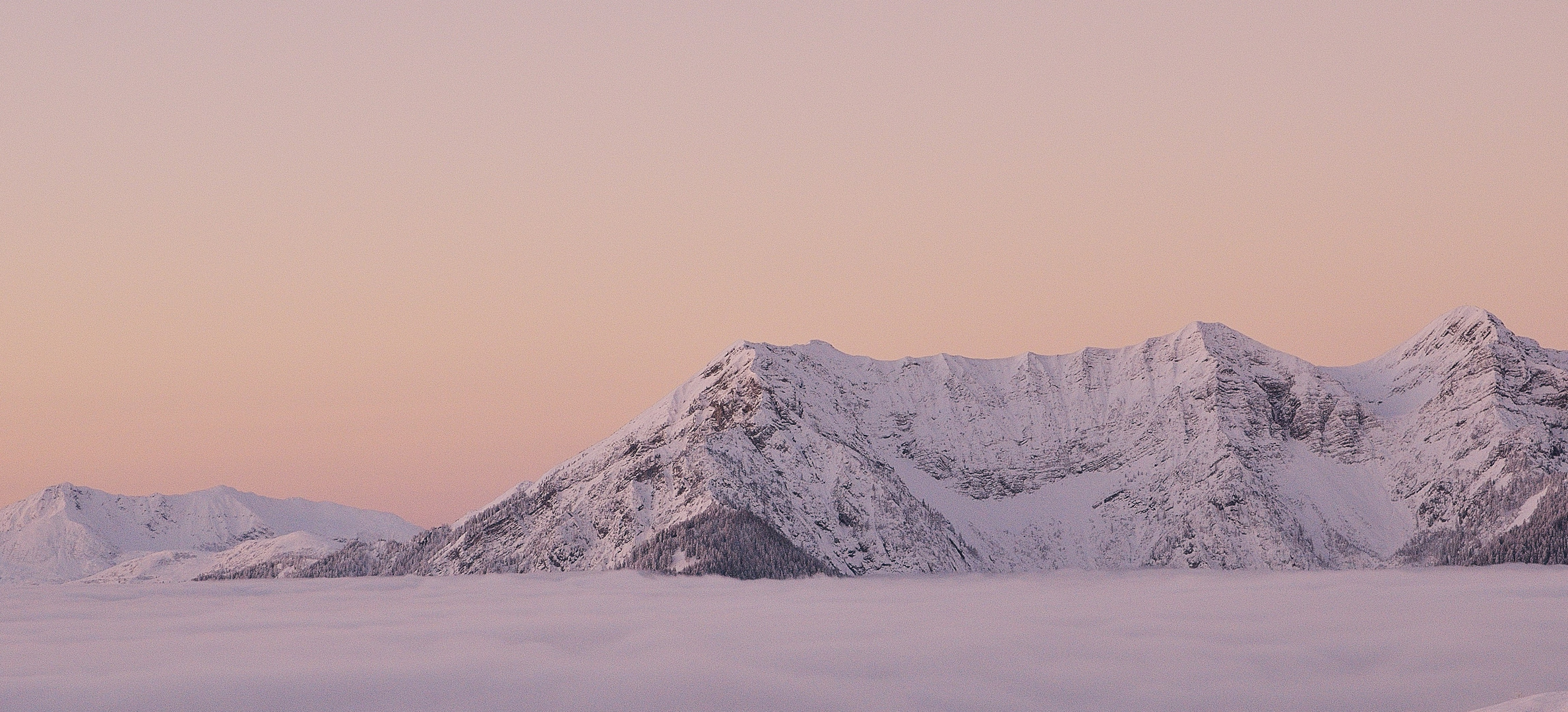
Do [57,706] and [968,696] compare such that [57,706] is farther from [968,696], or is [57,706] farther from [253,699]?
[968,696]

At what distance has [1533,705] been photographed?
120000 millimetres

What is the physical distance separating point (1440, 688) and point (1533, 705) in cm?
8646

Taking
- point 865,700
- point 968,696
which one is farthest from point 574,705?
point 968,696

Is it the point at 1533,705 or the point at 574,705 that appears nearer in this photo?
the point at 1533,705

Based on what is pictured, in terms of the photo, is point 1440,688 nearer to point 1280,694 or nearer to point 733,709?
point 1280,694

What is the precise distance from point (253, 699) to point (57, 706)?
26.4 meters

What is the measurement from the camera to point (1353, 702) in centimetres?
19412

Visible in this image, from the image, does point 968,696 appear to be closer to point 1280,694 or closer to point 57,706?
point 1280,694

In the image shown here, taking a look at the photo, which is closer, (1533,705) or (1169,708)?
(1533,705)

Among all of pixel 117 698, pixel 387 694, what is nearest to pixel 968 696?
pixel 387 694

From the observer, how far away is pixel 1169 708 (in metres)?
191

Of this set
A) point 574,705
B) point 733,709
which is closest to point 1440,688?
point 733,709

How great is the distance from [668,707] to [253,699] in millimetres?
59579

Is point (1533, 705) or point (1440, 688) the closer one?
point (1533, 705)
